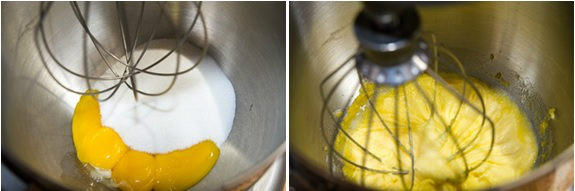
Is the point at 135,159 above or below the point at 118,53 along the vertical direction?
below

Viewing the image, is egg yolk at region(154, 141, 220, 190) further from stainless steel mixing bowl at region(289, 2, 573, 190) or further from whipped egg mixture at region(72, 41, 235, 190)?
stainless steel mixing bowl at region(289, 2, 573, 190)

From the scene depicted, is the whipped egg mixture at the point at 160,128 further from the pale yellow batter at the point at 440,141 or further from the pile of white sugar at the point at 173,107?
the pale yellow batter at the point at 440,141

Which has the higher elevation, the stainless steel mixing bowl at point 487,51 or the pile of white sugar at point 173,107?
the stainless steel mixing bowl at point 487,51

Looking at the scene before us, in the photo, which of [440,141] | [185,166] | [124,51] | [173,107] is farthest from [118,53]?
[440,141]

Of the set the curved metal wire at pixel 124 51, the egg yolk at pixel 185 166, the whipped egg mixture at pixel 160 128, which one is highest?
the curved metal wire at pixel 124 51

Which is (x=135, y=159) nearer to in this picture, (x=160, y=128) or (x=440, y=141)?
(x=160, y=128)

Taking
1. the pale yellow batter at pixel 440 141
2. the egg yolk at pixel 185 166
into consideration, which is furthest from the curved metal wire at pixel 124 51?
the pale yellow batter at pixel 440 141

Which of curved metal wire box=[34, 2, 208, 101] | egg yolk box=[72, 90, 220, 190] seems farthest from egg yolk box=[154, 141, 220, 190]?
curved metal wire box=[34, 2, 208, 101]
